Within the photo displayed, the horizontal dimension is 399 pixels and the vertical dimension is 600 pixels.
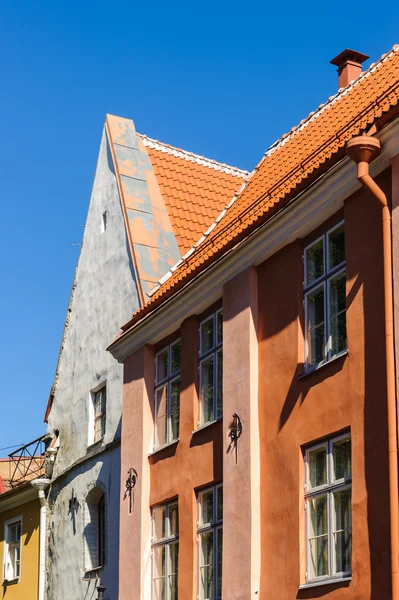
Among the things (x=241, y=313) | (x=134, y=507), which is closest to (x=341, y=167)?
(x=241, y=313)

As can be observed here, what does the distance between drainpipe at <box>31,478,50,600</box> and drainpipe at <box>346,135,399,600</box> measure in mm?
13541

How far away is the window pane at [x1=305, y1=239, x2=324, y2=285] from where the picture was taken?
1500 cm

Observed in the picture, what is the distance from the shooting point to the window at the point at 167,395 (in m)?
18.7

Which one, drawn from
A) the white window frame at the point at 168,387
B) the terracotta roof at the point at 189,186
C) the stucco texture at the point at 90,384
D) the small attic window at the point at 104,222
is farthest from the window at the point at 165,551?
the small attic window at the point at 104,222

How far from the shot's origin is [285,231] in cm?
1549

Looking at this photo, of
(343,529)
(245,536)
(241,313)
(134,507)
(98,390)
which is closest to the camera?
(343,529)

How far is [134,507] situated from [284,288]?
5.40m

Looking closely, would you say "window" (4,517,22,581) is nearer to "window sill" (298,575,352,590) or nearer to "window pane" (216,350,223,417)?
"window pane" (216,350,223,417)

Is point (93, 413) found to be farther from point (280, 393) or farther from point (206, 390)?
point (280, 393)

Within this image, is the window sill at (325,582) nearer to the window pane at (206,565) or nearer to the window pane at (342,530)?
the window pane at (342,530)

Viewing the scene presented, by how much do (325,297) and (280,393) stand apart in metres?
1.43

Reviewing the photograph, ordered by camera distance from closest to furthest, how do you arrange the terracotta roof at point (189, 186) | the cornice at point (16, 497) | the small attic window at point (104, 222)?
the terracotta roof at point (189, 186) < the small attic window at point (104, 222) < the cornice at point (16, 497)

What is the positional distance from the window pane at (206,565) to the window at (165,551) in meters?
0.88

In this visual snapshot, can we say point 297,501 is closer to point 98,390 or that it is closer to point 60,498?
point 98,390
